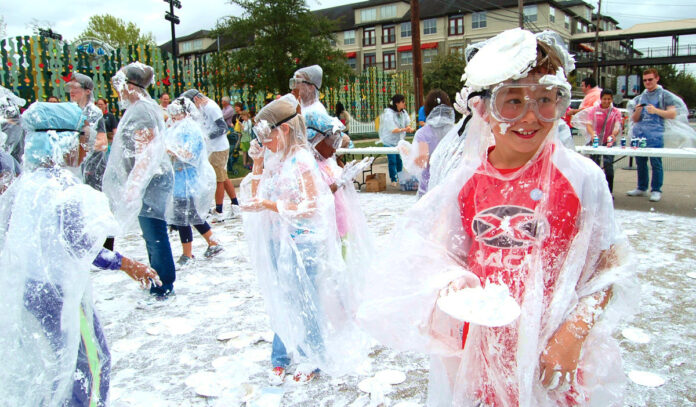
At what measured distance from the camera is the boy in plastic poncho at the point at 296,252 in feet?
8.62

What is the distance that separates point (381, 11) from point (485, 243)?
54691 mm

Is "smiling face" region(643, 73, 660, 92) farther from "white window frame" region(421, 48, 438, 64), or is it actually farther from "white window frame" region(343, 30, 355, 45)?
"white window frame" region(343, 30, 355, 45)

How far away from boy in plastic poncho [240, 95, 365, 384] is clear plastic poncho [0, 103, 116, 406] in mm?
908

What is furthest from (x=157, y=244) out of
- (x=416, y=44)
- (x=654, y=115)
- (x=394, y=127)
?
(x=416, y=44)

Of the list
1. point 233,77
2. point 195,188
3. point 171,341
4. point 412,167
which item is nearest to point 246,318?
point 171,341

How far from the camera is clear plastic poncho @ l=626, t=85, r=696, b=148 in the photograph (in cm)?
678

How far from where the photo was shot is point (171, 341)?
327cm

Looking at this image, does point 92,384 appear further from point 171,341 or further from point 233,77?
point 233,77

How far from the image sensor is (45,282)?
175cm

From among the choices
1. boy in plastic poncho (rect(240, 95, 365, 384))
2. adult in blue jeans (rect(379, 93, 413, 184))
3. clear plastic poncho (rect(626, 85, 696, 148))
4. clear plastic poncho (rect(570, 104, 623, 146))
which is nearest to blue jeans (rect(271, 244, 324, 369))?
boy in plastic poncho (rect(240, 95, 365, 384))

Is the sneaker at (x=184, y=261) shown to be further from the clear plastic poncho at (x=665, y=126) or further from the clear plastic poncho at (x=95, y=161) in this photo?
the clear plastic poncho at (x=665, y=126)

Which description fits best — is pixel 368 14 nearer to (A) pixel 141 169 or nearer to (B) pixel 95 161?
(B) pixel 95 161

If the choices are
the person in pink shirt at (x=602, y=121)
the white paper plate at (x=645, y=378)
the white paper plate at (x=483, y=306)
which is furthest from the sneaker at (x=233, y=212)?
the white paper plate at (x=483, y=306)

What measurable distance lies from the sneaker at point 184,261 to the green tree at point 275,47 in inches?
563
